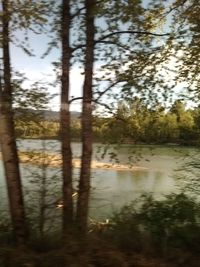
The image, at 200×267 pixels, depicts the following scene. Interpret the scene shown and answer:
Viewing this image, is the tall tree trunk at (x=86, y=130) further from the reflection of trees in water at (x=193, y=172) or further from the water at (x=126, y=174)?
the reflection of trees in water at (x=193, y=172)

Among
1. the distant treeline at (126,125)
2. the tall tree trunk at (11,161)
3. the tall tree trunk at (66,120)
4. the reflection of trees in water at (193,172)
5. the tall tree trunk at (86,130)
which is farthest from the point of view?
the reflection of trees in water at (193,172)

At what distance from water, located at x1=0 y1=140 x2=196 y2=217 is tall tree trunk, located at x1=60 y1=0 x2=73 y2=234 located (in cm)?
20

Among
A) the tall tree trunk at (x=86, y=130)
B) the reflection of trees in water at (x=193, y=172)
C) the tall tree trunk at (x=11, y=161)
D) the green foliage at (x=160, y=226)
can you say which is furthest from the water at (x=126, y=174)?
the green foliage at (x=160, y=226)

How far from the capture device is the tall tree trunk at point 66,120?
7.61 metres

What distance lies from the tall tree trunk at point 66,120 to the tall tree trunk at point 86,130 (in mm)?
204

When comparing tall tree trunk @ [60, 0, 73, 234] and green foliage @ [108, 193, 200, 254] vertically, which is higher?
tall tree trunk @ [60, 0, 73, 234]

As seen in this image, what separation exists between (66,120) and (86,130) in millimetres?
376

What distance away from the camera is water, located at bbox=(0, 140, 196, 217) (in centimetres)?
797

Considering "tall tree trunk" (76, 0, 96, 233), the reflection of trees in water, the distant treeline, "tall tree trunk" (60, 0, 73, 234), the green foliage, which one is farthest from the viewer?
the reflection of trees in water

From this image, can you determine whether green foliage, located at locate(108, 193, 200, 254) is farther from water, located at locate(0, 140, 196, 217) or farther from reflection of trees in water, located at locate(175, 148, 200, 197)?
water, located at locate(0, 140, 196, 217)

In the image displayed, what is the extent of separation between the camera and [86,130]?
7750mm

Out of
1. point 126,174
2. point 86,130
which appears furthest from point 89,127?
point 126,174

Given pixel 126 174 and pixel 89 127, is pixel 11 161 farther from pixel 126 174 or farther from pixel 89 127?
pixel 126 174

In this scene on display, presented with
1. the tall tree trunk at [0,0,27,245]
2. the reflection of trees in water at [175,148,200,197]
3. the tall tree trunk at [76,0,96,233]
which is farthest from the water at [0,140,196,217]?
the tall tree trunk at [0,0,27,245]
